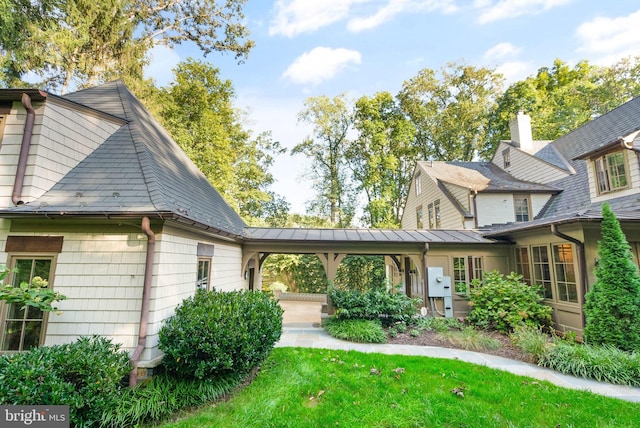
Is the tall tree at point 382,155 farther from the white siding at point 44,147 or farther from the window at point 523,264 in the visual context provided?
the white siding at point 44,147

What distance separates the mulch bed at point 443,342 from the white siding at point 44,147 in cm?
708

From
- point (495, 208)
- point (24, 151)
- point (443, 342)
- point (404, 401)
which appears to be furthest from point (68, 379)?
point (495, 208)

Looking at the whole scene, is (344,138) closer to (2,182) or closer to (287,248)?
(287,248)

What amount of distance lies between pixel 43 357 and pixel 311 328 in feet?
18.8

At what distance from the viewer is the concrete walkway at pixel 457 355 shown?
4102 millimetres

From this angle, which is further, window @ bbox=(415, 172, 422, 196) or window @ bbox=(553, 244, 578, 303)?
window @ bbox=(415, 172, 422, 196)

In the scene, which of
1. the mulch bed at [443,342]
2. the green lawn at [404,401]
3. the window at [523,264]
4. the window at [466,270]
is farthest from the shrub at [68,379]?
the window at [523,264]

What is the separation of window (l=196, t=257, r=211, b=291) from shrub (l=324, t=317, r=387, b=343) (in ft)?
10.5

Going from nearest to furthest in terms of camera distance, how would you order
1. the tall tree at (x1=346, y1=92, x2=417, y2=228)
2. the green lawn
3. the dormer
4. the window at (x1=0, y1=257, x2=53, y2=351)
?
1. the green lawn
2. the window at (x1=0, y1=257, x2=53, y2=351)
3. the dormer
4. the tall tree at (x1=346, y1=92, x2=417, y2=228)

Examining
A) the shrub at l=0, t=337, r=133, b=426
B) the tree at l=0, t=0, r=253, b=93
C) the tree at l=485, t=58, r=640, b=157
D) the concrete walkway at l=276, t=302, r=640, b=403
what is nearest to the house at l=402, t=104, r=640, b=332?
the concrete walkway at l=276, t=302, r=640, b=403

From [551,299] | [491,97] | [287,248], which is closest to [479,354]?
[551,299]

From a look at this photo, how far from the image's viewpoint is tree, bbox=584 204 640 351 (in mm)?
5016

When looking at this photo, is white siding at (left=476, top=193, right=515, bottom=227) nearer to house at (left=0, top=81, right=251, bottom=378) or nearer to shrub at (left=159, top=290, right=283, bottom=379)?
shrub at (left=159, top=290, right=283, bottom=379)

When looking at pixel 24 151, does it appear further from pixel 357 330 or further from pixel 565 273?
pixel 565 273
